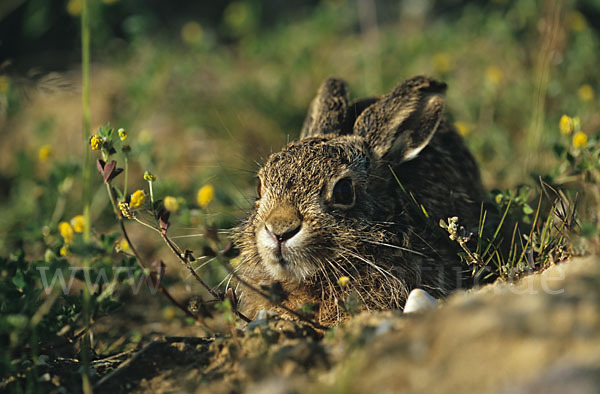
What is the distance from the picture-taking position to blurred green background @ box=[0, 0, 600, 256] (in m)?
5.17

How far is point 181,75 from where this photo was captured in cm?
702

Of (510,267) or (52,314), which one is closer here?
(52,314)

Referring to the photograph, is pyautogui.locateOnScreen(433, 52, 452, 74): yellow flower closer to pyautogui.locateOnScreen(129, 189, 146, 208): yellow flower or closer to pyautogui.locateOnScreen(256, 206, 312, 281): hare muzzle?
pyautogui.locateOnScreen(256, 206, 312, 281): hare muzzle

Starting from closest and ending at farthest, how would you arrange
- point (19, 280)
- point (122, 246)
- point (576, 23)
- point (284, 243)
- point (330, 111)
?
point (19, 280) → point (284, 243) → point (122, 246) → point (330, 111) → point (576, 23)

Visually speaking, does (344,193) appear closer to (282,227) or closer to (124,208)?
(282,227)

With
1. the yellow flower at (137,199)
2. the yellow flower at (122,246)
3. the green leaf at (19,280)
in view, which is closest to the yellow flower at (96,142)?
the yellow flower at (137,199)

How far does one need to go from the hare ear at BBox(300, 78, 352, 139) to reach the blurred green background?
0.53 m

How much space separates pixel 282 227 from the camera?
3414 mm

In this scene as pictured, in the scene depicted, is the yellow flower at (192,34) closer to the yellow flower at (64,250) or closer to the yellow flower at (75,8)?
the yellow flower at (75,8)

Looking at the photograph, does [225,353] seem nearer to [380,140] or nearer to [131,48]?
[380,140]

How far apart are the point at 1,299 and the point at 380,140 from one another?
8.14 ft

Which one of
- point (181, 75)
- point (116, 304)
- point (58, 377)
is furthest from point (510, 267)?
point (181, 75)

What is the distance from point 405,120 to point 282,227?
1.34 meters

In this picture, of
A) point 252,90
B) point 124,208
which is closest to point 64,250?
point 124,208
